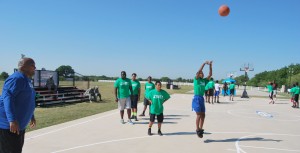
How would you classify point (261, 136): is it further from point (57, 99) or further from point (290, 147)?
point (57, 99)

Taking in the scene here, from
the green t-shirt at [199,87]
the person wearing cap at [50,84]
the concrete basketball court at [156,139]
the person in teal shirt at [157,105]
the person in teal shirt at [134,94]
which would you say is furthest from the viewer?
the person wearing cap at [50,84]

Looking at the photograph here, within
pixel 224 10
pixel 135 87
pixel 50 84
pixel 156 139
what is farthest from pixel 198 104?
pixel 50 84

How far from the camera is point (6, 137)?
4.36 m

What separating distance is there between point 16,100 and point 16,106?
91mm

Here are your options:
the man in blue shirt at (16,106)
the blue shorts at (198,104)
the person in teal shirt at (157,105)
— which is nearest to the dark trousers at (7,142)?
the man in blue shirt at (16,106)

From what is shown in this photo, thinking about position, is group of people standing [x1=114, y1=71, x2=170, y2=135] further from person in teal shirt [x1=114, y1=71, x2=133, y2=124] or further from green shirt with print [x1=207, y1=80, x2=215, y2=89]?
green shirt with print [x1=207, y1=80, x2=215, y2=89]

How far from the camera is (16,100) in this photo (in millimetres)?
4312

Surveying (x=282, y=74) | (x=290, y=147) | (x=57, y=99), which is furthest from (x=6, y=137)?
(x=282, y=74)

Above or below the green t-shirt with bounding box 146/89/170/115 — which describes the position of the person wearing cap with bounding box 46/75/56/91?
above

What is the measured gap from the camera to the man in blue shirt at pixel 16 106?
4238 millimetres

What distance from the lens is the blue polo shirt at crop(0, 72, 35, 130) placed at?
4.23 m

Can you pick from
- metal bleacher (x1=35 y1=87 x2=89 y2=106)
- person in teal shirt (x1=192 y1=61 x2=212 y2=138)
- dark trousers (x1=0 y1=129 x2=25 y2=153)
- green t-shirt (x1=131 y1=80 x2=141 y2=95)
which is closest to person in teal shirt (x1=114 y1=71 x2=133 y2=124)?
green t-shirt (x1=131 y1=80 x2=141 y2=95)

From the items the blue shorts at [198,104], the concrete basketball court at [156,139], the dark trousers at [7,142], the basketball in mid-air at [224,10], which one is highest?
the basketball in mid-air at [224,10]

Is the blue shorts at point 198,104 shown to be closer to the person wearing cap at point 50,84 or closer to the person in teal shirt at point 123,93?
the person in teal shirt at point 123,93
